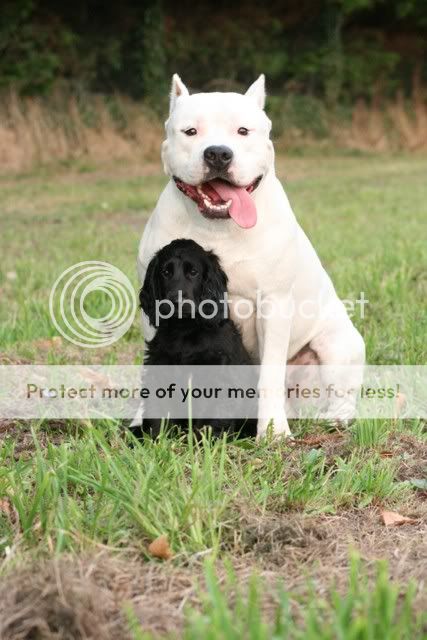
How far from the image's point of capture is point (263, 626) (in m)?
1.77

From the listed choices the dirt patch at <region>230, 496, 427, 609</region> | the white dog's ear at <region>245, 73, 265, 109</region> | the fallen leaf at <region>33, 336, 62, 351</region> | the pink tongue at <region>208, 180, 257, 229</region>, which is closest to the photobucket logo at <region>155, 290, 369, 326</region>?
the pink tongue at <region>208, 180, 257, 229</region>

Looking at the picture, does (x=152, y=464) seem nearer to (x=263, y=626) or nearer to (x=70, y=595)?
(x=70, y=595)

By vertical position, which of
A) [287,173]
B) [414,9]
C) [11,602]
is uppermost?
[414,9]

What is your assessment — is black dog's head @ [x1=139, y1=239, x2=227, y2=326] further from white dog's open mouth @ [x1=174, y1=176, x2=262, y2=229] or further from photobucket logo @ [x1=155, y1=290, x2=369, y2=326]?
white dog's open mouth @ [x1=174, y1=176, x2=262, y2=229]

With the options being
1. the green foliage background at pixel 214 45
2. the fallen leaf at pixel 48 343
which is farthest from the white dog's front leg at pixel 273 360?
the green foliage background at pixel 214 45

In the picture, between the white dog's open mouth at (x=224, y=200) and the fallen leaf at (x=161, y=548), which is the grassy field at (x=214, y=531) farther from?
the white dog's open mouth at (x=224, y=200)

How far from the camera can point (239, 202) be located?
338 cm

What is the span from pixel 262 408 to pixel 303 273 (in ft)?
2.00

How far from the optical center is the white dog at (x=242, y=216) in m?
3.32

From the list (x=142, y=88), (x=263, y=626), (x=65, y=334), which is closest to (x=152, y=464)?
(x=263, y=626)

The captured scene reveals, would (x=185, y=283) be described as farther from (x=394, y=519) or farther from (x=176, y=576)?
(x=176, y=576)

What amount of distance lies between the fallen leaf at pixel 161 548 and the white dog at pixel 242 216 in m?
1.24

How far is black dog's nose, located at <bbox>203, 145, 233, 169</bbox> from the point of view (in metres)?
3.21

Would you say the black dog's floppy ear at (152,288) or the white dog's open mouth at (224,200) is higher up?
the white dog's open mouth at (224,200)
